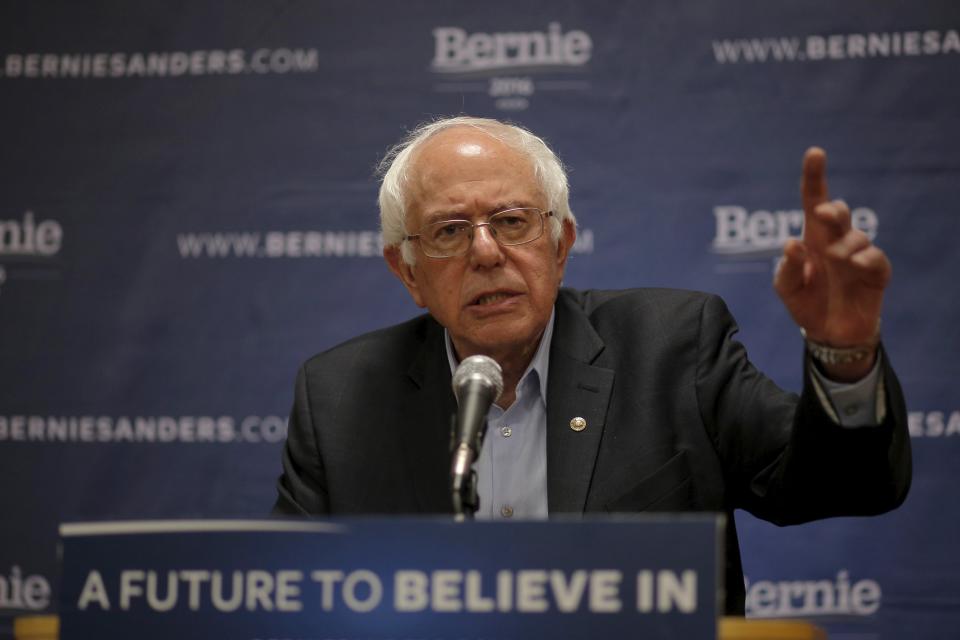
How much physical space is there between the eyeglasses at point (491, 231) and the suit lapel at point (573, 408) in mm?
279

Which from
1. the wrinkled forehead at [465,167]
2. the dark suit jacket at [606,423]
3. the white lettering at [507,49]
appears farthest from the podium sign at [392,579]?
the white lettering at [507,49]

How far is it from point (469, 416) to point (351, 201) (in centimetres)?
228

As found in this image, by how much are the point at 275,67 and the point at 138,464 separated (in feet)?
4.96

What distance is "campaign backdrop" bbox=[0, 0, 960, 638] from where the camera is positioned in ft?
12.1

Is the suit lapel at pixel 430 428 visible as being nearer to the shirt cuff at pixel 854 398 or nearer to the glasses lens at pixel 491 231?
the glasses lens at pixel 491 231

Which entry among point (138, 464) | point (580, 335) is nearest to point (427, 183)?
point (580, 335)

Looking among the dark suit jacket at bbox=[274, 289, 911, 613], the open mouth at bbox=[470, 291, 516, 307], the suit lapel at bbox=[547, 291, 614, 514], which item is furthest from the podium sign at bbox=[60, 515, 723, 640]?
the open mouth at bbox=[470, 291, 516, 307]

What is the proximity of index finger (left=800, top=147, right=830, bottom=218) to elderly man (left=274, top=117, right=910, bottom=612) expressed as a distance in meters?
0.70

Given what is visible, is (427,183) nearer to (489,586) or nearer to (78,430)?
(489,586)

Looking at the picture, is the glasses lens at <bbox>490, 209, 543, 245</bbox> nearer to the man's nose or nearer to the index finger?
the man's nose

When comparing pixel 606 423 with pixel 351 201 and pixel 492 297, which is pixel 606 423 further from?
pixel 351 201

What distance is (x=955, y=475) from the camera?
3633 mm

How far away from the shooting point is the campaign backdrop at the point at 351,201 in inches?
145

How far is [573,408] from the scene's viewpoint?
8.52 feet
